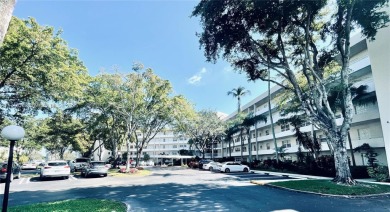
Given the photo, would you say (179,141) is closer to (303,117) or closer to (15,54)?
(303,117)

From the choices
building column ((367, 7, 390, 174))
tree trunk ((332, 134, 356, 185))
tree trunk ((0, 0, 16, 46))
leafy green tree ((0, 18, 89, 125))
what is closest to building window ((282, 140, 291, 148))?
building column ((367, 7, 390, 174))

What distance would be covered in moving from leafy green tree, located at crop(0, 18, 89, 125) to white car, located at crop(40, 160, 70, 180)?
5.53 meters

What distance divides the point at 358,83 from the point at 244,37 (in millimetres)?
15190

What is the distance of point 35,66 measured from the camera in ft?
52.0

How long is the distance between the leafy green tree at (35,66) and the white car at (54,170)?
5.53m

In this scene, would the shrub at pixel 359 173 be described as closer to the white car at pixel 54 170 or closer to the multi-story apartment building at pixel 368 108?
the multi-story apartment building at pixel 368 108

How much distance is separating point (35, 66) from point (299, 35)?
18.6 m

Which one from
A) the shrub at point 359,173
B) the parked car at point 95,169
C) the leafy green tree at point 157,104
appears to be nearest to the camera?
the shrub at point 359,173

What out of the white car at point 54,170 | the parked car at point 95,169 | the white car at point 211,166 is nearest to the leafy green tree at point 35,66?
the white car at point 54,170

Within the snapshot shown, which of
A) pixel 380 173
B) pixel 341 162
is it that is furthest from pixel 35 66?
pixel 380 173

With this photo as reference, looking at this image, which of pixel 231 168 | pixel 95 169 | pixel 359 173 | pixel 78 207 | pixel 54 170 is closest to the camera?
pixel 78 207

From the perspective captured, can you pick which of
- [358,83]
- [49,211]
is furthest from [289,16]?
[49,211]

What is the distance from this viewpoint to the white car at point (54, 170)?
66.1ft

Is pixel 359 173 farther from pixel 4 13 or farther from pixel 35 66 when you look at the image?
pixel 35 66
